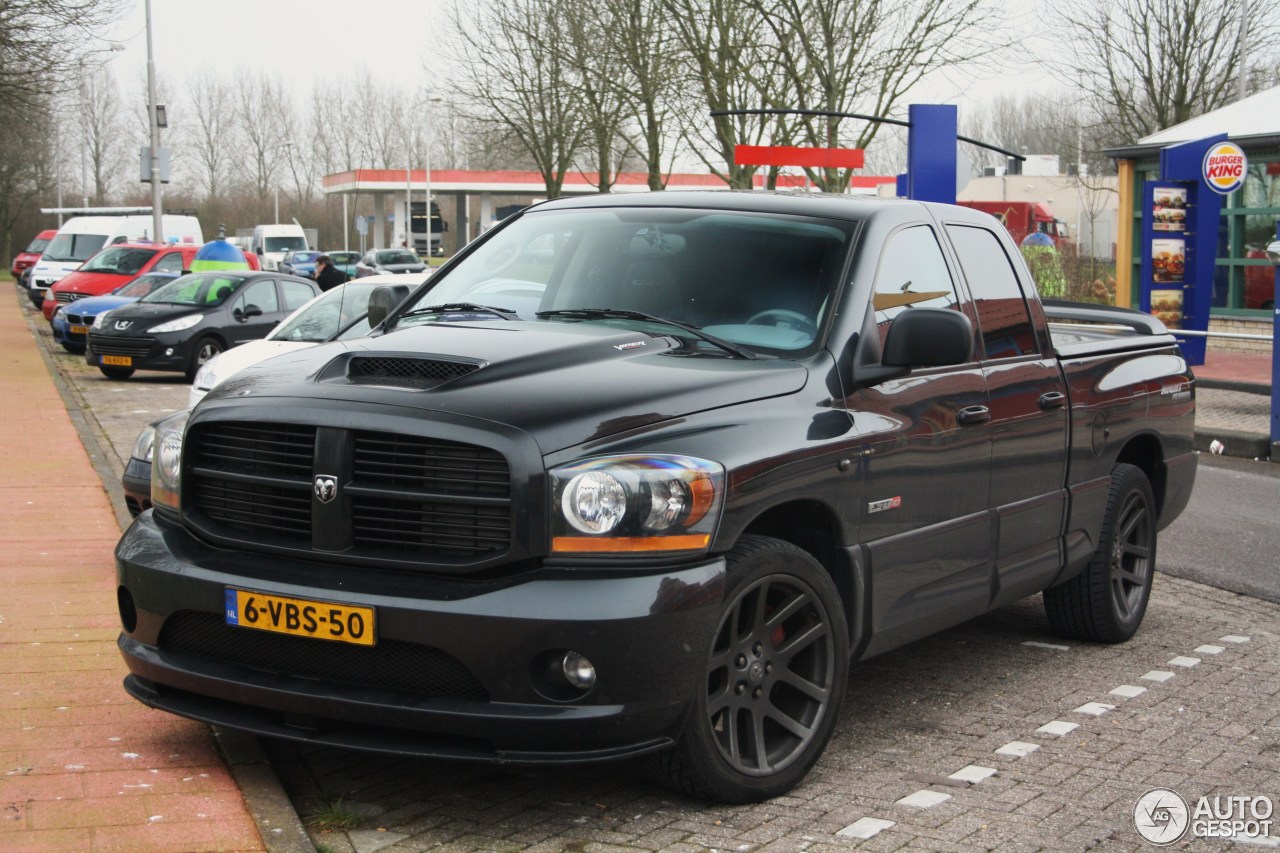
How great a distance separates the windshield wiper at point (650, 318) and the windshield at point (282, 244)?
57368mm

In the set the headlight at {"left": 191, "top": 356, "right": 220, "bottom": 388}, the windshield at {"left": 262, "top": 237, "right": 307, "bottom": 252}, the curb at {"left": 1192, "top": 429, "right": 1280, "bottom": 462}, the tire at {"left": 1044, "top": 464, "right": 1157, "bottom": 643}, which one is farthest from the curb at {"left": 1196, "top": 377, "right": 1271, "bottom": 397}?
the windshield at {"left": 262, "top": 237, "right": 307, "bottom": 252}

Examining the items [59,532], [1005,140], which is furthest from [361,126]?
[59,532]

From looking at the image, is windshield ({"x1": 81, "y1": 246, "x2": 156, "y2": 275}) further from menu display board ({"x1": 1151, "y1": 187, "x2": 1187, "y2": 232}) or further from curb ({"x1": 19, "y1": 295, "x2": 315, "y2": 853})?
curb ({"x1": 19, "y1": 295, "x2": 315, "y2": 853})

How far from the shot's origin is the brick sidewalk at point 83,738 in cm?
404

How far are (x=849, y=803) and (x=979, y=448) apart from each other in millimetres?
1486

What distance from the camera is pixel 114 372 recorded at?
20859 mm

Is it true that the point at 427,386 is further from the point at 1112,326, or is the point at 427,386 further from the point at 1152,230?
the point at 1152,230

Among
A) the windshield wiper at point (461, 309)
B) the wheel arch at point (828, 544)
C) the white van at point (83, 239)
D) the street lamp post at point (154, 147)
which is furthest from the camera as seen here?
the white van at point (83, 239)

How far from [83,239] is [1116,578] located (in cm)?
3687

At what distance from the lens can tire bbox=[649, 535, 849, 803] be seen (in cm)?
414

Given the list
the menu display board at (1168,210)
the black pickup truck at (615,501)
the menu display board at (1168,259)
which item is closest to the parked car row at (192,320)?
the menu display board at (1168,259)

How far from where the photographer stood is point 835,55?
98.1 ft

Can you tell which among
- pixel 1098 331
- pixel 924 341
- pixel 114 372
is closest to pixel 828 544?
pixel 924 341
